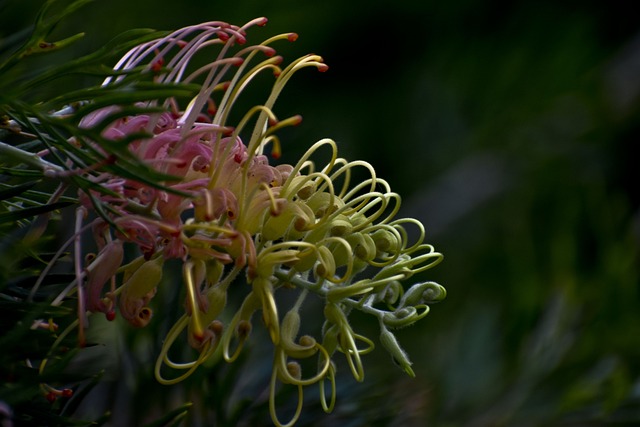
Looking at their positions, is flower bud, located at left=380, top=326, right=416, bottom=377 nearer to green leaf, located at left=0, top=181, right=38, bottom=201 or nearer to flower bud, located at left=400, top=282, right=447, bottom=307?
flower bud, located at left=400, top=282, right=447, bottom=307

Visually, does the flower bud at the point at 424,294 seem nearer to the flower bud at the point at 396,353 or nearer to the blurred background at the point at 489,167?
the flower bud at the point at 396,353

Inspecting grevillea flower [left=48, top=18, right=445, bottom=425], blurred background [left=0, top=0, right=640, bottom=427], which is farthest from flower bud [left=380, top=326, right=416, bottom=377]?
blurred background [left=0, top=0, right=640, bottom=427]

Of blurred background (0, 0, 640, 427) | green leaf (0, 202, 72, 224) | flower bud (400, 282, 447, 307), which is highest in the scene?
green leaf (0, 202, 72, 224)

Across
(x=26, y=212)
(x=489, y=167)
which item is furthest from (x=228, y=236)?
(x=489, y=167)

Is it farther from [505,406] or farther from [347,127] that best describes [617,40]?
[505,406]

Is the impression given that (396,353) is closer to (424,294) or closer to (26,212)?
(424,294)

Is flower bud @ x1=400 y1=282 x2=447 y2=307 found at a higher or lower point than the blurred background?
higher

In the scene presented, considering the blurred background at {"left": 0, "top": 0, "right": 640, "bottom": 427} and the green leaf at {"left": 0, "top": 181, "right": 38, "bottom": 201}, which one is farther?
the blurred background at {"left": 0, "top": 0, "right": 640, "bottom": 427}

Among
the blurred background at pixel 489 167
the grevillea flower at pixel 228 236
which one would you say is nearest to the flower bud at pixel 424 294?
the grevillea flower at pixel 228 236
